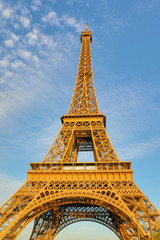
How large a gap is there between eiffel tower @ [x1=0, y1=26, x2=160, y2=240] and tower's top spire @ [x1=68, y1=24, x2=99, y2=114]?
211 mm

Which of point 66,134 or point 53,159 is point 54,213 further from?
point 66,134

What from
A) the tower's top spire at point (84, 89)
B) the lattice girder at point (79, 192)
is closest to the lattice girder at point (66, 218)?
the lattice girder at point (79, 192)

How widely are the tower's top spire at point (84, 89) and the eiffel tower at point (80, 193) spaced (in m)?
0.21

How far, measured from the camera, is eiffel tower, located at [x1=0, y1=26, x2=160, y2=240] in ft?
55.3

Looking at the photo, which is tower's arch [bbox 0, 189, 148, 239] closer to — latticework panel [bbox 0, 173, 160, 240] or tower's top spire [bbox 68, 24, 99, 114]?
latticework panel [bbox 0, 173, 160, 240]

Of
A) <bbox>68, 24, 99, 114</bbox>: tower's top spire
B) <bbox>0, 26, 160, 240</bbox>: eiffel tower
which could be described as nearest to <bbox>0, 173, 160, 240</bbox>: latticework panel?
<bbox>0, 26, 160, 240</bbox>: eiffel tower

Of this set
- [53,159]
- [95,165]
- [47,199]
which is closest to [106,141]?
[95,165]

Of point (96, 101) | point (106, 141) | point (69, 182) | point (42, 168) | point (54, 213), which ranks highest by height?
point (96, 101)

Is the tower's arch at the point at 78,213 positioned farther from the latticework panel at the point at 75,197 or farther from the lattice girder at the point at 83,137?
the lattice girder at the point at 83,137

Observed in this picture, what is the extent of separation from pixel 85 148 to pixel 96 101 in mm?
8652

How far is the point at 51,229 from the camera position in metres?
25.8

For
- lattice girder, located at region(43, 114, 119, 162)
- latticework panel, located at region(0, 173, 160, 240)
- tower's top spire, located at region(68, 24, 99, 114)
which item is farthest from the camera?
tower's top spire, located at region(68, 24, 99, 114)

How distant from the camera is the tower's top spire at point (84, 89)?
100 feet

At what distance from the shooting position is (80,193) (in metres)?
18.2
